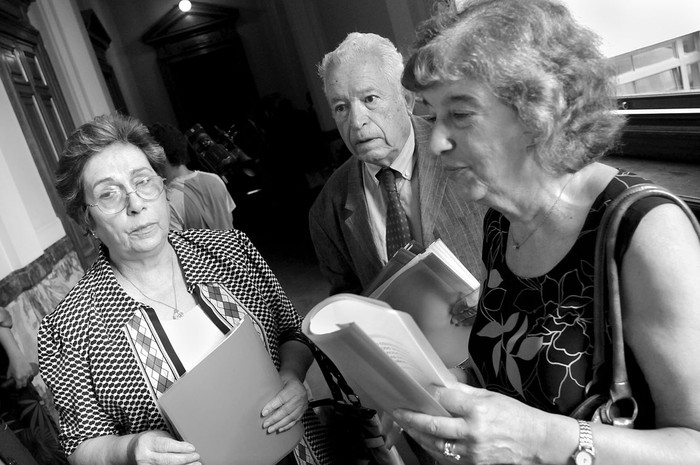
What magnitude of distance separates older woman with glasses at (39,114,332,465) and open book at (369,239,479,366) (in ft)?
1.41

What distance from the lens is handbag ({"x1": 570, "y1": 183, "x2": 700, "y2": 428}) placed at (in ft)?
3.26

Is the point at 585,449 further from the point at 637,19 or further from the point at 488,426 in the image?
the point at 637,19

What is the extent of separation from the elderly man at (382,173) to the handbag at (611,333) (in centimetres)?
99

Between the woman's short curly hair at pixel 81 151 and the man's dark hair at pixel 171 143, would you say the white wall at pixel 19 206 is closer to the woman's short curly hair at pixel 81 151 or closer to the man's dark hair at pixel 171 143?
the man's dark hair at pixel 171 143

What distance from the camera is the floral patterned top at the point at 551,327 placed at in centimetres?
107

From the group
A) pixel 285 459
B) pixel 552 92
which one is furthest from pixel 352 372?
pixel 285 459

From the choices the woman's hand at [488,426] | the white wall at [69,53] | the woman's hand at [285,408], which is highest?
the white wall at [69,53]

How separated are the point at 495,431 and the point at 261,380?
0.73 m

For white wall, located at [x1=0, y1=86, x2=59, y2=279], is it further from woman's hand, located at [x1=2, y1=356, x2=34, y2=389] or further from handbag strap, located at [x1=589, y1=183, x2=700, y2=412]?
handbag strap, located at [x1=589, y1=183, x2=700, y2=412]

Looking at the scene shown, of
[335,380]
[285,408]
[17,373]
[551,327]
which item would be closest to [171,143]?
[17,373]

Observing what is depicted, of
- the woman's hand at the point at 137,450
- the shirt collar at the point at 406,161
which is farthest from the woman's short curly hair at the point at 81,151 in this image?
the shirt collar at the point at 406,161

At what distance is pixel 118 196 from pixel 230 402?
74 cm

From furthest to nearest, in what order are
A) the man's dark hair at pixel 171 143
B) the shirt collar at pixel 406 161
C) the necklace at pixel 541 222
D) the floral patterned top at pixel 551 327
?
the man's dark hair at pixel 171 143 → the shirt collar at pixel 406 161 → the necklace at pixel 541 222 → the floral patterned top at pixel 551 327

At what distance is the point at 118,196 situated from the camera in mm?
1802
